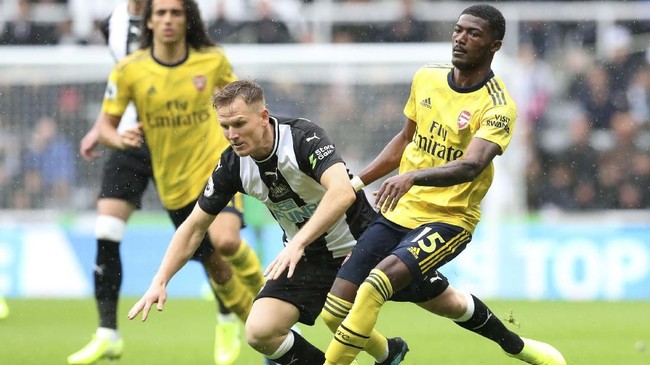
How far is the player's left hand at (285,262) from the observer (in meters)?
5.59

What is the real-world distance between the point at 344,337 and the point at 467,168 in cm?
104

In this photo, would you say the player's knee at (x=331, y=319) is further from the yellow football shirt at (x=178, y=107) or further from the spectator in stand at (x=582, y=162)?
the spectator in stand at (x=582, y=162)

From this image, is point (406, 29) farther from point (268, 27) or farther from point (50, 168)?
point (50, 168)

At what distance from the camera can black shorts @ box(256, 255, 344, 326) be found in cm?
663

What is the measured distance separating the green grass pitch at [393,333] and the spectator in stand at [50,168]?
5.49 ft

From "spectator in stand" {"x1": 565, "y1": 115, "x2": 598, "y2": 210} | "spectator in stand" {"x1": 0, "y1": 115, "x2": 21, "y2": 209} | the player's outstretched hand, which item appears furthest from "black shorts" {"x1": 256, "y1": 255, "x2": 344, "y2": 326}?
"spectator in stand" {"x1": 565, "y1": 115, "x2": 598, "y2": 210}

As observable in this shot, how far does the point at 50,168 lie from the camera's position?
49.6 feet

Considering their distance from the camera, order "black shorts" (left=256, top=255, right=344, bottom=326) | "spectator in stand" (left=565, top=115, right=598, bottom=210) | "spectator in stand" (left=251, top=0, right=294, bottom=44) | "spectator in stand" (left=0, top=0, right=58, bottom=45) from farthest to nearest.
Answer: "spectator in stand" (left=0, top=0, right=58, bottom=45), "spectator in stand" (left=251, top=0, right=294, bottom=44), "spectator in stand" (left=565, top=115, right=598, bottom=210), "black shorts" (left=256, top=255, right=344, bottom=326)

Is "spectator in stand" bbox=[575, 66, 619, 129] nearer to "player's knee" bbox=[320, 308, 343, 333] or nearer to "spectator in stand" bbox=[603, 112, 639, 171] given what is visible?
"spectator in stand" bbox=[603, 112, 639, 171]

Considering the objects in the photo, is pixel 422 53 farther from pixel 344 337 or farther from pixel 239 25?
pixel 344 337

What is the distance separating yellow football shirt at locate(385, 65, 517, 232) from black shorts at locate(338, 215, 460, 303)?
86 mm

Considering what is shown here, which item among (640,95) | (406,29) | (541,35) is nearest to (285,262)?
(406,29)

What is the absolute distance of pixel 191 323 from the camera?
11.3 m

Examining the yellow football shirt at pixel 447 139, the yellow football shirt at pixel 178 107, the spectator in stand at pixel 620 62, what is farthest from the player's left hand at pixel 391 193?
the spectator in stand at pixel 620 62
